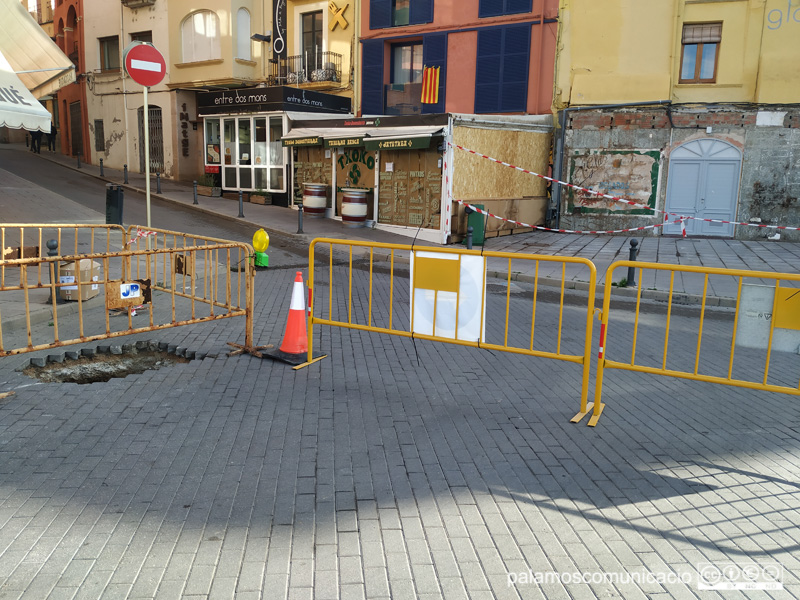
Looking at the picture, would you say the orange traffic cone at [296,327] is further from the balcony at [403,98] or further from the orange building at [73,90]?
the orange building at [73,90]

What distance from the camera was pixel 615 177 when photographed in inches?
810

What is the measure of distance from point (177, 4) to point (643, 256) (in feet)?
74.5

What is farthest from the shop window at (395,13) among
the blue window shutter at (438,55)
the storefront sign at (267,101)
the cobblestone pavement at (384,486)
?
the cobblestone pavement at (384,486)

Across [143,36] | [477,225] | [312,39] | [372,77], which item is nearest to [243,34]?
[312,39]

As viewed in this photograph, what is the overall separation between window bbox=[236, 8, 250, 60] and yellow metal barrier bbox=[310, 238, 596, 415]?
16.0 meters

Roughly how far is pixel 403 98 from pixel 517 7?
568cm

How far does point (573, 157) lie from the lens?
21.0 meters

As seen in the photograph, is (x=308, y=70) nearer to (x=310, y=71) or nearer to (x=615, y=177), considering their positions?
(x=310, y=71)

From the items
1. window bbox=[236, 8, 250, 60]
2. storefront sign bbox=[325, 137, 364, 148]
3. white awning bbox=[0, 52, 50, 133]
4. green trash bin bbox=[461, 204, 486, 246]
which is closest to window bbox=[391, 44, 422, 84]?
window bbox=[236, 8, 250, 60]

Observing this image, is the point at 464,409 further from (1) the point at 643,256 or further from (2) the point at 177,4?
(2) the point at 177,4

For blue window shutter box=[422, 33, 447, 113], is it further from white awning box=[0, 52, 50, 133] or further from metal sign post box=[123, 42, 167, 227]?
white awning box=[0, 52, 50, 133]

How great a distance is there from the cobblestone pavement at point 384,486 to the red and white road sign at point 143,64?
204 inches

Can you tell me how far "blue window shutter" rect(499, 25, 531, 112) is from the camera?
2202cm

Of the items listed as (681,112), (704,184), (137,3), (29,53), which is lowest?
(704,184)
